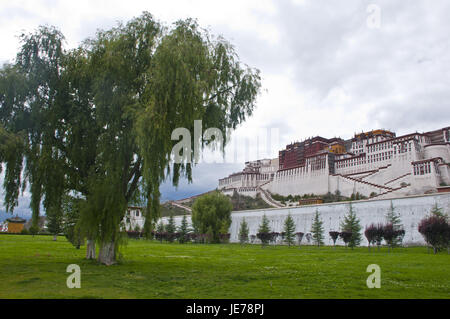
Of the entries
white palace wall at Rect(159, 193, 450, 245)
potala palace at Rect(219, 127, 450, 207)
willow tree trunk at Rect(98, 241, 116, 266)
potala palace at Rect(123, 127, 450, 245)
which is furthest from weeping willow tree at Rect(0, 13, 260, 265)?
potala palace at Rect(219, 127, 450, 207)

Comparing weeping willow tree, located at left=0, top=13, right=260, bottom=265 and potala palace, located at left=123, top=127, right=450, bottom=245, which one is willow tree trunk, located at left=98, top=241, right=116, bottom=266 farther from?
potala palace, located at left=123, top=127, right=450, bottom=245

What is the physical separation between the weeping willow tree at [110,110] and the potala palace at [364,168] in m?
55.5

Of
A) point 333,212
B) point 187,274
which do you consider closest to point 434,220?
point 333,212

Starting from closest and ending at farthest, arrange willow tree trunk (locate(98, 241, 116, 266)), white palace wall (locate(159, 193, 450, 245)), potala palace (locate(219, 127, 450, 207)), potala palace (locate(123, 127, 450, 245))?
willow tree trunk (locate(98, 241, 116, 266))
white palace wall (locate(159, 193, 450, 245))
potala palace (locate(123, 127, 450, 245))
potala palace (locate(219, 127, 450, 207))

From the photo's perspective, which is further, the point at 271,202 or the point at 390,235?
the point at 271,202

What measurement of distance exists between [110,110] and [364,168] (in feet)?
288

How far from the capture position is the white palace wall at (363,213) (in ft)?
119

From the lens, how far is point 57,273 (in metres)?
12.3

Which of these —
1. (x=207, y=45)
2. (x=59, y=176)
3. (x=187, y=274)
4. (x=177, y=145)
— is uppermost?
Result: (x=207, y=45)

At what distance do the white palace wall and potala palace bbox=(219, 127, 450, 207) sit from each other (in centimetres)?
1985

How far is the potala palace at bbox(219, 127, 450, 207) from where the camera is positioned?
68.4 meters

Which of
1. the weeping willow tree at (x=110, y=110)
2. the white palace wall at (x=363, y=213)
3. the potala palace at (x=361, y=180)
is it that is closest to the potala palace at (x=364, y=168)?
the potala palace at (x=361, y=180)
